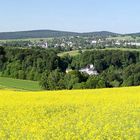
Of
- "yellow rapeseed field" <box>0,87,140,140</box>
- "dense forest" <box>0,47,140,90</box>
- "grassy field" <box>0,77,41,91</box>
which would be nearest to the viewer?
"yellow rapeseed field" <box>0,87,140,140</box>

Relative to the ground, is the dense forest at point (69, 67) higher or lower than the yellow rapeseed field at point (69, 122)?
lower

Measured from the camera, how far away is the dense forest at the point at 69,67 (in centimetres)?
6334

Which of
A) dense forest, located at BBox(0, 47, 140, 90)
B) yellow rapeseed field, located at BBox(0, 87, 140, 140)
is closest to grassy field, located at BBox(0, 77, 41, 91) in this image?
dense forest, located at BBox(0, 47, 140, 90)

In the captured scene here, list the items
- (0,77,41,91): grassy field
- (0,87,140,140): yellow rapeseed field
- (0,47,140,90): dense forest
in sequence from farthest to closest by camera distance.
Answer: (0,47,140,90): dense forest, (0,77,41,91): grassy field, (0,87,140,140): yellow rapeseed field

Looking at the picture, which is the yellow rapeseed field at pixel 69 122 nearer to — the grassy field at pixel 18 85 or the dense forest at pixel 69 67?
the grassy field at pixel 18 85

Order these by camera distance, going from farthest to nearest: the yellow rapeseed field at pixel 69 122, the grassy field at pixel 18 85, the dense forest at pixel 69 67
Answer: the dense forest at pixel 69 67, the grassy field at pixel 18 85, the yellow rapeseed field at pixel 69 122

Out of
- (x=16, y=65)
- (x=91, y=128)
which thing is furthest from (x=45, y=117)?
(x=16, y=65)

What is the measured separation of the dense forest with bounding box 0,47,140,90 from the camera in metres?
63.3

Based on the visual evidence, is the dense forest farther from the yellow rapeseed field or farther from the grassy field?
the yellow rapeseed field

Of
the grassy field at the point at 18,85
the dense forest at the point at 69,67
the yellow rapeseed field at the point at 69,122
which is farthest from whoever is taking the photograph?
the dense forest at the point at 69,67

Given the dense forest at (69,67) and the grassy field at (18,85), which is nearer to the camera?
the grassy field at (18,85)

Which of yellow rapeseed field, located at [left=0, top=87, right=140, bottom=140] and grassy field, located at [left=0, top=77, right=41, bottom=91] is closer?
yellow rapeseed field, located at [left=0, top=87, right=140, bottom=140]

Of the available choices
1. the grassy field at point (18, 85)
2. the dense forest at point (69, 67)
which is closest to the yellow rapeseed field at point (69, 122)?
the grassy field at point (18, 85)

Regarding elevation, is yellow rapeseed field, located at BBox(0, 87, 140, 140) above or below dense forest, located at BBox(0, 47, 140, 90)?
above
